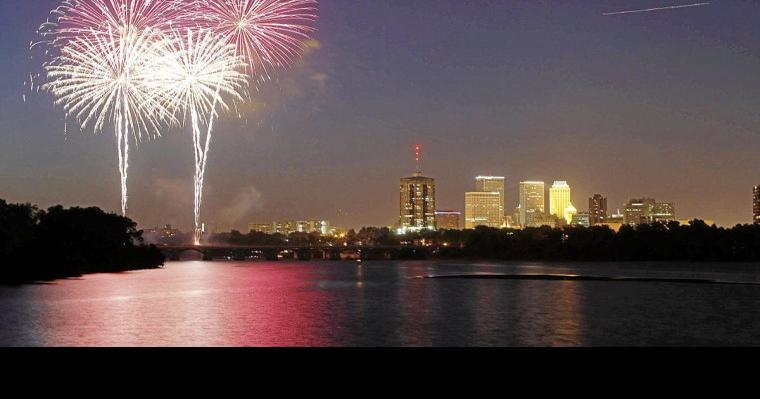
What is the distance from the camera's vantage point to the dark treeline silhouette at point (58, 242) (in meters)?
99.1

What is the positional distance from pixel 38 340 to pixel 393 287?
2565 inches

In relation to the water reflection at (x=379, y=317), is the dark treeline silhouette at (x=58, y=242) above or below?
above

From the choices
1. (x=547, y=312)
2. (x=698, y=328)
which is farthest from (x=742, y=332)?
(x=547, y=312)

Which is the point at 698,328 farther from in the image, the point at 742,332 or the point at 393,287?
the point at 393,287

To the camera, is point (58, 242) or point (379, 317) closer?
point (379, 317)

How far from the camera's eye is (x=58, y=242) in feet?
379

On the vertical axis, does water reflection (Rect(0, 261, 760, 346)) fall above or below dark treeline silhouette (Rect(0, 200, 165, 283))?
below

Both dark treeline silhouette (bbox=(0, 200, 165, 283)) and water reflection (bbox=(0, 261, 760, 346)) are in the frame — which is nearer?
water reflection (bbox=(0, 261, 760, 346))

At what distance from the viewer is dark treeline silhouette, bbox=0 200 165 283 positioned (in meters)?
99.1

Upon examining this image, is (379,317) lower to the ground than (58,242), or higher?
lower

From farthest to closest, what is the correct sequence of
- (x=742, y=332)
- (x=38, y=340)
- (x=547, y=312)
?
(x=547, y=312) < (x=742, y=332) < (x=38, y=340)

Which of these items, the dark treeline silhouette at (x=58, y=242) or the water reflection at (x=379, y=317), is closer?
the water reflection at (x=379, y=317)
